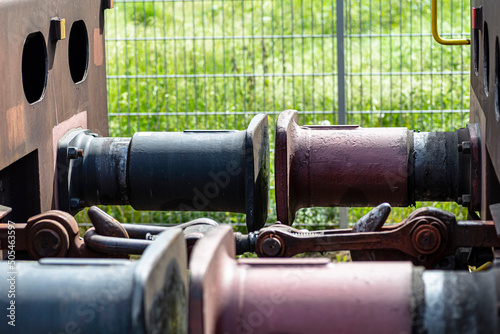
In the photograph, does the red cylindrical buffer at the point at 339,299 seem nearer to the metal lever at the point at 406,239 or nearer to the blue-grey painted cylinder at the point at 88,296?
the blue-grey painted cylinder at the point at 88,296

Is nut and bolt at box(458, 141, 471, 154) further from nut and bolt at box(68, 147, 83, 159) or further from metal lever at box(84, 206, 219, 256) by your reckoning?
nut and bolt at box(68, 147, 83, 159)

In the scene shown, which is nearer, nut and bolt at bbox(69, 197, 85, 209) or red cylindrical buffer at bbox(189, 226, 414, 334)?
red cylindrical buffer at bbox(189, 226, 414, 334)

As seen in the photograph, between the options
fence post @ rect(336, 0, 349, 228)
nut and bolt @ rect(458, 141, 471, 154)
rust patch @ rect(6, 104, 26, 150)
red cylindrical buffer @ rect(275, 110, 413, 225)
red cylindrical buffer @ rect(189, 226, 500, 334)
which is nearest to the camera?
red cylindrical buffer @ rect(189, 226, 500, 334)

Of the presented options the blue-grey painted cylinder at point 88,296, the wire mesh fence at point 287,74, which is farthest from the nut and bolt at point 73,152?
the wire mesh fence at point 287,74

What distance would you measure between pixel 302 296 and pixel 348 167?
1871 mm

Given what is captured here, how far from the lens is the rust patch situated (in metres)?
3.42

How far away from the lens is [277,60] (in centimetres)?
890

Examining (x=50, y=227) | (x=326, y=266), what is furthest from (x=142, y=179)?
(x=326, y=266)

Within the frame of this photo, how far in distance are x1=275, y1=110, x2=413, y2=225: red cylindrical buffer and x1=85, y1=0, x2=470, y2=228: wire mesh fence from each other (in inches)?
81.9

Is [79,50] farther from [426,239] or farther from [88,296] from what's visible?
[88,296]

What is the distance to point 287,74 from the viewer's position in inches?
245

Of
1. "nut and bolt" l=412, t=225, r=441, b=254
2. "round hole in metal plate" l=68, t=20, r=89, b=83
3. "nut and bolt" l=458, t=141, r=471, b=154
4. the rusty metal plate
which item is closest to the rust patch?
the rusty metal plate

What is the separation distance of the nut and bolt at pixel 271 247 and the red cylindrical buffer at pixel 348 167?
606mm

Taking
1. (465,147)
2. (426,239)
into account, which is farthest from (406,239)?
(465,147)
